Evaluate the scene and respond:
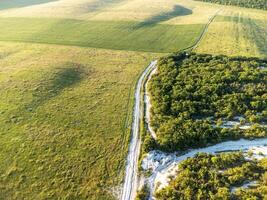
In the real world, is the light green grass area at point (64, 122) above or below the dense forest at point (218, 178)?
above

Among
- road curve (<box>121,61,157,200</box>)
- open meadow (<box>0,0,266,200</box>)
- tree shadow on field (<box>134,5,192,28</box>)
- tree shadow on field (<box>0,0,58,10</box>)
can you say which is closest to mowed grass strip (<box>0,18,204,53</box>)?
open meadow (<box>0,0,266,200</box>)

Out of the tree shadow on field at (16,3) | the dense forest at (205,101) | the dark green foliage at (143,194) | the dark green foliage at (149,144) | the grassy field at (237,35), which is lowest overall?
the dark green foliage at (143,194)

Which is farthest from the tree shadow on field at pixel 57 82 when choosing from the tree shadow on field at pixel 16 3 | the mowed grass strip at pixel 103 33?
the tree shadow on field at pixel 16 3

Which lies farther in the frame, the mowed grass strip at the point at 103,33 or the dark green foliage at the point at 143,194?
the mowed grass strip at the point at 103,33

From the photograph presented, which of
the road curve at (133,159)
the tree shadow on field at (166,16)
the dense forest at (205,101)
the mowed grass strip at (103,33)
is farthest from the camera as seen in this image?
the tree shadow on field at (166,16)

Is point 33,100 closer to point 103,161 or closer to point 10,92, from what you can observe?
point 10,92

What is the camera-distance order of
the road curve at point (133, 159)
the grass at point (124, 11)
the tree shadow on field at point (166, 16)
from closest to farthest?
the road curve at point (133, 159) → the tree shadow on field at point (166, 16) → the grass at point (124, 11)

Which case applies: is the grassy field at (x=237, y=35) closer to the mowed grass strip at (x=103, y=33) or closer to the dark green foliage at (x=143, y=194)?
the mowed grass strip at (x=103, y=33)
